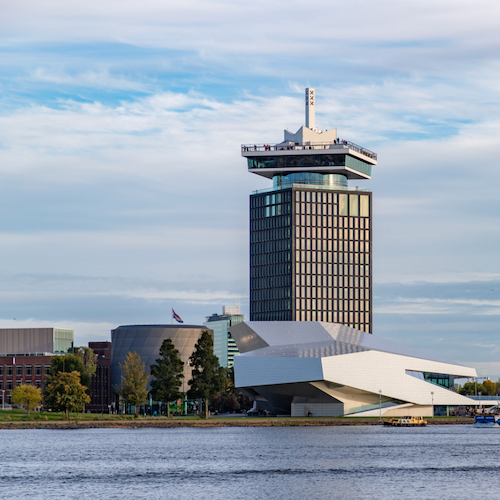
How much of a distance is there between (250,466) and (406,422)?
7119 cm

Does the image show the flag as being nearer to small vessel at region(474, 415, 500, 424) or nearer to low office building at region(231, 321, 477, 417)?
low office building at region(231, 321, 477, 417)

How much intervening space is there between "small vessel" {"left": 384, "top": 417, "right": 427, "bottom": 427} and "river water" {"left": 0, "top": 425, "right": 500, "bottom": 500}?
79.2 ft

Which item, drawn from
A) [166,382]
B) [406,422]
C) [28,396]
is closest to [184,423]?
[166,382]

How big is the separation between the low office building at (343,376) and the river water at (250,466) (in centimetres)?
3111

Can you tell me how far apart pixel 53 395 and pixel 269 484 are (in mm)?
75293

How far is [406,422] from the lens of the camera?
147125 millimetres

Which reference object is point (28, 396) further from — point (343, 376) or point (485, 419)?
point (485, 419)

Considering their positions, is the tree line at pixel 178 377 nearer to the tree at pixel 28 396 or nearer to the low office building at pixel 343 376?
the low office building at pixel 343 376

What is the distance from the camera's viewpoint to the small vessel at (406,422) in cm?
14625

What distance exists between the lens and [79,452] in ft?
311

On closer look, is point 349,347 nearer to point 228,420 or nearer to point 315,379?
point 315,379

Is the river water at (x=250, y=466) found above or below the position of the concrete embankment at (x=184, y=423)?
above

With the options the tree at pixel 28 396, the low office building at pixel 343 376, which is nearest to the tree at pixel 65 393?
the tree at pixel 28 396

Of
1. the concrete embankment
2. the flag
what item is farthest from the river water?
the flag
